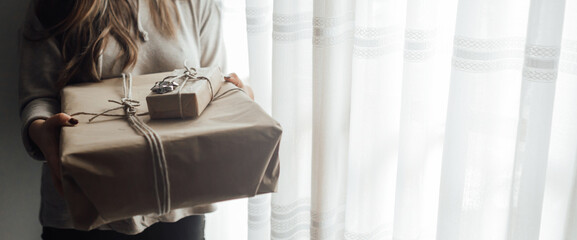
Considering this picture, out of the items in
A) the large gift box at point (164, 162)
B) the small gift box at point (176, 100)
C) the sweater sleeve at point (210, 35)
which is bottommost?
the large gift box at point (164, 162)

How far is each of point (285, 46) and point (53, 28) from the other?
16.9 inches

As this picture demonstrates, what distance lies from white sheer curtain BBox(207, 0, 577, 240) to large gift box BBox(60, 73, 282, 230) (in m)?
0.28

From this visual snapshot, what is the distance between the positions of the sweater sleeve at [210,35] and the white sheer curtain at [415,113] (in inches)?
2.8

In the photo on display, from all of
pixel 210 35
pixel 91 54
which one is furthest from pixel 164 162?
pixel 210 35

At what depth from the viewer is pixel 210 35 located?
1079 mm

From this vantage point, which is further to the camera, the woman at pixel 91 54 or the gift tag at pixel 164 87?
the woman at pixel 91 54

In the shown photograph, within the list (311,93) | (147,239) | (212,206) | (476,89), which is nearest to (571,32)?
(476,89)

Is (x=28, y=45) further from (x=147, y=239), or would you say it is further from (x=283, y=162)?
(x=283, y=162)

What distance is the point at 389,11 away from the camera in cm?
93

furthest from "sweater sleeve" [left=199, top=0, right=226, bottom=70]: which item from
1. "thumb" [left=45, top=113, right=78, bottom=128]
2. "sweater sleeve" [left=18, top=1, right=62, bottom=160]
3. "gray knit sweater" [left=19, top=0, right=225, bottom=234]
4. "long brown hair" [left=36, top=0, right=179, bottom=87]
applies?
"thumb" [left=45, top=113, right=78, bottom=128]

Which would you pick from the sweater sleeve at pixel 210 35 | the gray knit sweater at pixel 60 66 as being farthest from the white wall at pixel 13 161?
Answer: the sweater sleeve at pixel 210 35

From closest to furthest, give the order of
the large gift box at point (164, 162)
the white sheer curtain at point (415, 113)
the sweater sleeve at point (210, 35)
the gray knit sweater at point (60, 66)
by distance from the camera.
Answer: the large gift box at point (164, 162) → the white sheer curtain at point (415, 113) → the gray knit sweater at point (60, 66) → the sweater sleeve at point (210, 35)

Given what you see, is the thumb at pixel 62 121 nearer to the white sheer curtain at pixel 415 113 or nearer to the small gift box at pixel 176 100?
the small gift box at pixel 176 100

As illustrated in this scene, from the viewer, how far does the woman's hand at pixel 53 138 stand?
75 cm
